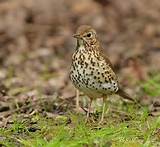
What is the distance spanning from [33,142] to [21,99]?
2.25 m

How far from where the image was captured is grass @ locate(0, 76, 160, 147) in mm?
6516

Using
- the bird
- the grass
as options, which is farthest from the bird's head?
the grass

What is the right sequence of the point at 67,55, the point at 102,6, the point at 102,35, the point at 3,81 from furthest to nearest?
the point at 102,6, the point at 102,35, the point at 67,55, the point at 3,81

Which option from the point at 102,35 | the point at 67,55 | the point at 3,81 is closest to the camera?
the point at 3,81

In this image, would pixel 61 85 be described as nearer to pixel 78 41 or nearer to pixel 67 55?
pixel 67 55

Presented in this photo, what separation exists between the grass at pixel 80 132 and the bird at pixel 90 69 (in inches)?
12.1

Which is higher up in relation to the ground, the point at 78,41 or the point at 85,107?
the point at 78,41

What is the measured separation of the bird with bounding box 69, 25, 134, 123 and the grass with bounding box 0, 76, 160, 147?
0.31 meters

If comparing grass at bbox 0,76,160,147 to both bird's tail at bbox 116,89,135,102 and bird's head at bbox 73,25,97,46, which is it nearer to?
bird's tail at bbox 116,89,135,102

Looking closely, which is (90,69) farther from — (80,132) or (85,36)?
(80,132)

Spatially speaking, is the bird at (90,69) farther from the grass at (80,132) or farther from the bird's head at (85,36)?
the grass at (80,132)

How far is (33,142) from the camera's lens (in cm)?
661

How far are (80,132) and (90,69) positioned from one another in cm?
93

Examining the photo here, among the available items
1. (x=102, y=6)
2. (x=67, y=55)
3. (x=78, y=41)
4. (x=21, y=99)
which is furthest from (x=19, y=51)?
(x=78, y=41)
